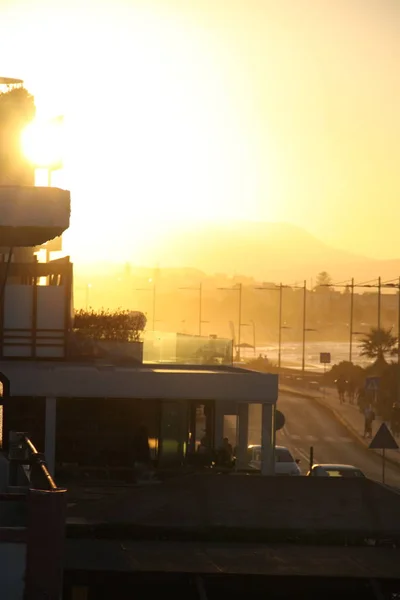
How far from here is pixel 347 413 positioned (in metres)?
76.2

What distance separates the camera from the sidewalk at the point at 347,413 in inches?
2247

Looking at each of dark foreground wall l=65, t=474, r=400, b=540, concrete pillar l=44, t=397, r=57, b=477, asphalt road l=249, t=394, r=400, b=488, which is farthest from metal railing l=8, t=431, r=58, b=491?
asphalt road l=249, t=394, r=400, b=488

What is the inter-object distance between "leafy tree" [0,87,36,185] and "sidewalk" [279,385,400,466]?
1815 centimetres

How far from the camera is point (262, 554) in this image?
10.5 meters

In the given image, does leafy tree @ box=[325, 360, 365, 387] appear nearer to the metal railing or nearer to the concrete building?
the concrete building

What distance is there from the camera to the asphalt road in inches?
1842

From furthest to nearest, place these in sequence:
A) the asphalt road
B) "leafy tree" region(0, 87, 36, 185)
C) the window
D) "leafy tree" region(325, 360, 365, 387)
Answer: "leafy tree" region(325, 360, 365, 387)
the asphalt road
"leafy tree" region(0, 87, 36, 185)
the window

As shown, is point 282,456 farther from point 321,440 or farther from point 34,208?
point 34,208

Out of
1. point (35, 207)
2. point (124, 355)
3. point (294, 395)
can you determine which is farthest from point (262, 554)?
point (294, 395)

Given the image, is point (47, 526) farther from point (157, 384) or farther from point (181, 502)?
point (157, 384)

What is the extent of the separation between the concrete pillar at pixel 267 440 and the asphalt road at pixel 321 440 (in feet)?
56.3

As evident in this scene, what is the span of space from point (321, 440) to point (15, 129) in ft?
75.1

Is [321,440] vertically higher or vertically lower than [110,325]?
lower

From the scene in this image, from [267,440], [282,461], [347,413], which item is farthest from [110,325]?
[347,413]
